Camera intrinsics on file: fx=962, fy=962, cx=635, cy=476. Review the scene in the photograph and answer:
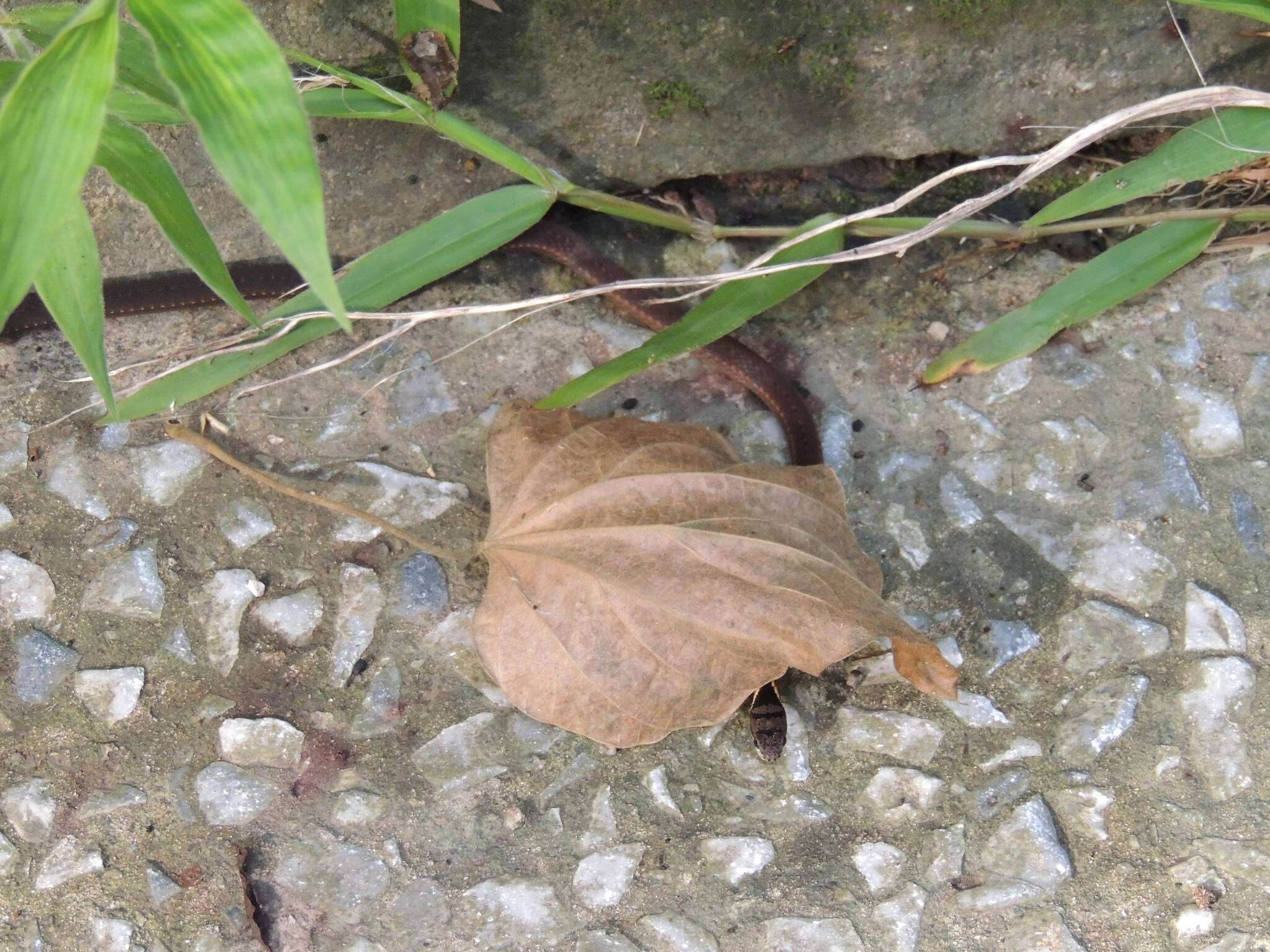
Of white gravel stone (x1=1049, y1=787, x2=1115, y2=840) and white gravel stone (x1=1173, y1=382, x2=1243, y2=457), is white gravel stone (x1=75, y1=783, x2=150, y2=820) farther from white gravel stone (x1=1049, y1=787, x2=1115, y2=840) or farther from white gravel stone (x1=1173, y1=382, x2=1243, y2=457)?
white gravel stone (x1=1173, y1=382, x2=1243, y2=457)

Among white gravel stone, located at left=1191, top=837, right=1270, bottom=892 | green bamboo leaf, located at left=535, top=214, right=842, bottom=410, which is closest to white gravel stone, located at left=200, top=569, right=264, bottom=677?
green bamboo leaf, located at left=535, top=214, right=842, bottom=410

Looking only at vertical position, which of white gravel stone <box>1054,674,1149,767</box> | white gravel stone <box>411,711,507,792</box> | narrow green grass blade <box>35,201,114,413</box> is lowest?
white gravel stone <box>411,711,507,792</box>

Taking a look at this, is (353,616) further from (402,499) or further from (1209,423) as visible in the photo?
(1209,423)

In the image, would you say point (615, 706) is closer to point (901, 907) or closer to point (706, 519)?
point (706, 519)

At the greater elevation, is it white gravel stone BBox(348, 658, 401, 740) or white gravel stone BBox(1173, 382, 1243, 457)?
white gravel stone BBox(1173, 382, 1243, 457)

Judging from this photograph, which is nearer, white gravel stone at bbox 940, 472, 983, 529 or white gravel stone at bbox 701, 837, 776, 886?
white gravel stone at bbox 701, 837, 776, 886

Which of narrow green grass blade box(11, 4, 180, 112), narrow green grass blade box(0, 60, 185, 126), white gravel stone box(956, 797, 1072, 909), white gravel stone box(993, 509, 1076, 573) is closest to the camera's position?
narrow green grass blade box(11, 4, 180, 112)
